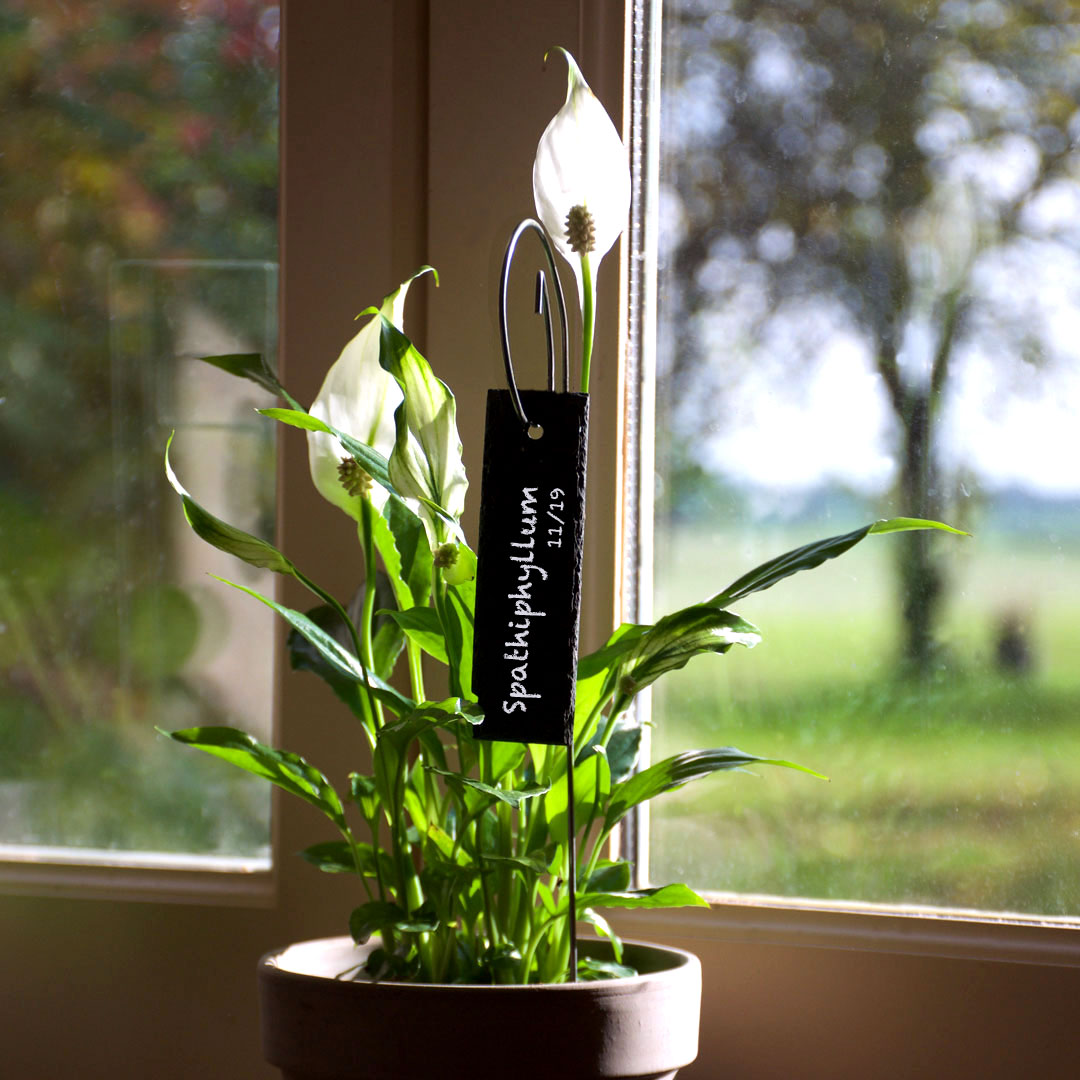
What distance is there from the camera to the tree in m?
→ 0.80

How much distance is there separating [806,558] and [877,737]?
252 mm

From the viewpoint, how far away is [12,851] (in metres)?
0.93

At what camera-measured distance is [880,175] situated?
A: 81 centimetres

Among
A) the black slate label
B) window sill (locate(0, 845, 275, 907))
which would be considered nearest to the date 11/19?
the black slate label

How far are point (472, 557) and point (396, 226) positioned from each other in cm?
36

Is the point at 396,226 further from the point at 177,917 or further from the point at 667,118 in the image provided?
the point at 177,917

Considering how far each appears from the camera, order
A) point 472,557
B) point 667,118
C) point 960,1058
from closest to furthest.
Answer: point 472,557 → point 960,1058 → point 667,118

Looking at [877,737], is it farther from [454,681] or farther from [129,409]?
[129,409]

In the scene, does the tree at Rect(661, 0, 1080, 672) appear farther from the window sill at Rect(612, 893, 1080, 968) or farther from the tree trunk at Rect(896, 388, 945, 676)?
the window sill at Rect(612, 893, 1080, 968)

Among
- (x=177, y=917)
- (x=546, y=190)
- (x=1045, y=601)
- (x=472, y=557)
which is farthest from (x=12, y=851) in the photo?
(x=1045, y=601)

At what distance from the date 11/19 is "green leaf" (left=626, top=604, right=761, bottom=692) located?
8 centimetres

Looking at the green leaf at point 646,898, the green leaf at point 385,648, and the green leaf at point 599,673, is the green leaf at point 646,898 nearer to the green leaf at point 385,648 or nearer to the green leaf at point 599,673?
the green leaf at point 599,673

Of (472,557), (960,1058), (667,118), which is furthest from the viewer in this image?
(667,118)

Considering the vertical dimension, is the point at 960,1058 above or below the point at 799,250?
below
